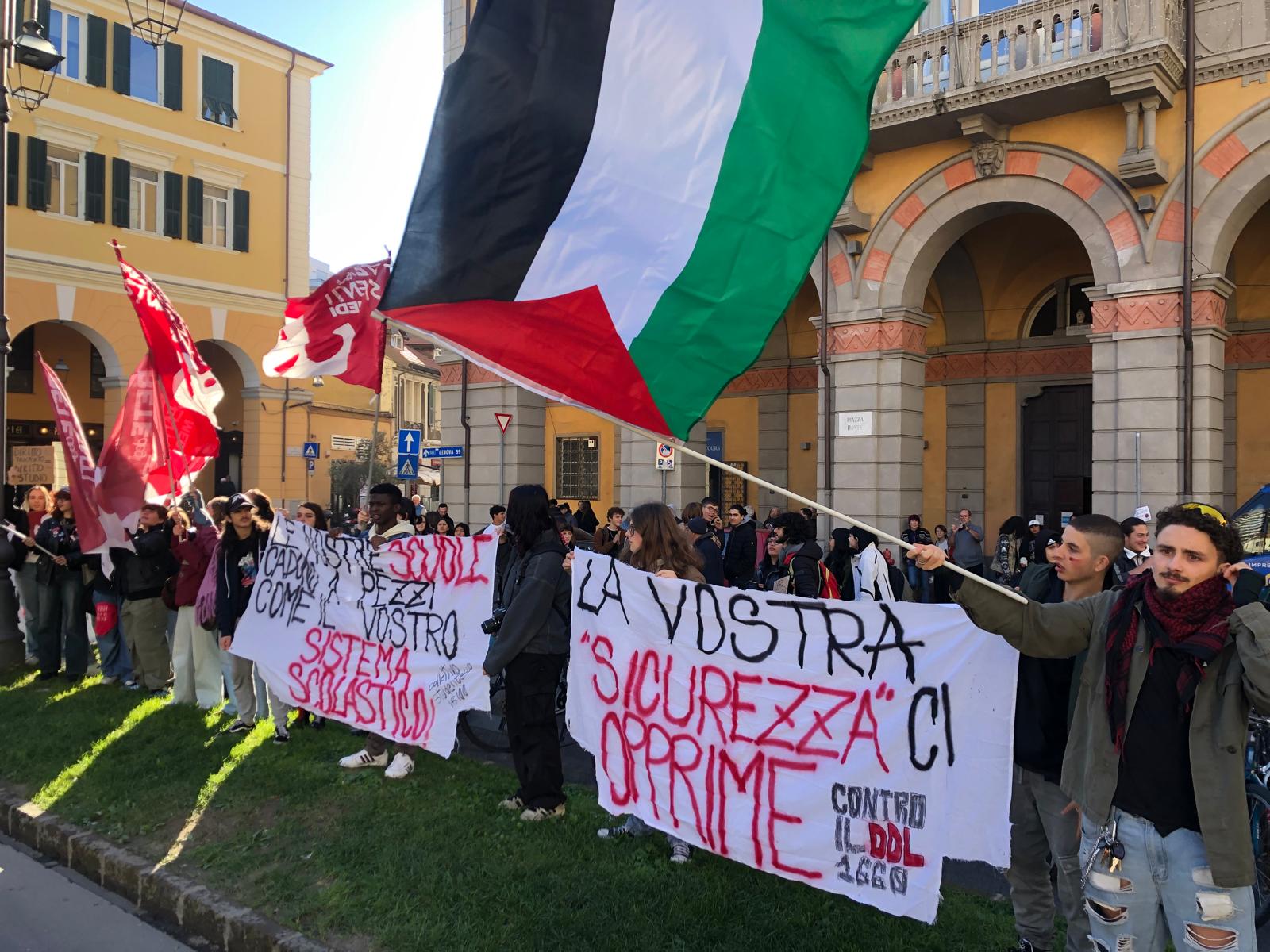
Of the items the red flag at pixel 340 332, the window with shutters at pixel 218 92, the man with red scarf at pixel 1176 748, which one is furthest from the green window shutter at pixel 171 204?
the man with red scarf at pixel 1176 748

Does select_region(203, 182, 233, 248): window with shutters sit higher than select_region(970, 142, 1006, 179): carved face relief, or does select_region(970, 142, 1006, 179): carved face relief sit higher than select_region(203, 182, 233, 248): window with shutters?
select_region(203, 182, 233, 248): window with shutters

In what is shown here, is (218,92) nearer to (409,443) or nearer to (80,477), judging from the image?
(409,443)

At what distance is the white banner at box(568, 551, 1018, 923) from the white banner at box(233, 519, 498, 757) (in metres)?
1.22

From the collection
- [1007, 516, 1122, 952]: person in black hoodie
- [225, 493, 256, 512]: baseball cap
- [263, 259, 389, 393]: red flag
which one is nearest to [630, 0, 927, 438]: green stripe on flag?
[1007, 516, 1122, 952]: person in black hoodie

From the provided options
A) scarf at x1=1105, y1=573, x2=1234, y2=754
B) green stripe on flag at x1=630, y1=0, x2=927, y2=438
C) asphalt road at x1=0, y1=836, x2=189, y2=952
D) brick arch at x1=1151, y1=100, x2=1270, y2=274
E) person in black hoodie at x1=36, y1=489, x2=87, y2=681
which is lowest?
asphalt road at x1=0, y1=836, x2=189, y2=952

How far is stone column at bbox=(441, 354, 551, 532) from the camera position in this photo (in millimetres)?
18469

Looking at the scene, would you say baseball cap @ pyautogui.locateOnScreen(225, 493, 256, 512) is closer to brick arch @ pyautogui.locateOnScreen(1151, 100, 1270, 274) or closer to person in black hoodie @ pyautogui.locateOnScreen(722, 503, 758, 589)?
person in black hoodie @ pyautogui.locateOnScreen(722, 503, 758, 589)

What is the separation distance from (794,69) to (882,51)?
328 mm

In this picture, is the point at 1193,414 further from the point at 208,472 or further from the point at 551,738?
the point at 208,472

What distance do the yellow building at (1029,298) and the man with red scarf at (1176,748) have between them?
1022 centimetres

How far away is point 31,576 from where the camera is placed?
392 inches

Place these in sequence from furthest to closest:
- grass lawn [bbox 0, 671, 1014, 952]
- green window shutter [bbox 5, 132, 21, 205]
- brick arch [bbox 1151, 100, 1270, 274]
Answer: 1. green window shutter [bbox 5, 132, 21, 205]
2. brick arch [bbox 1151, 100, 1270, 274]
3. grass lawn [bbox 0, 671, 1014, 952]

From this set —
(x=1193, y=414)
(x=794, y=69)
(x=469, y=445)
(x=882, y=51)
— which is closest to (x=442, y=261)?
(x=794, y=69)

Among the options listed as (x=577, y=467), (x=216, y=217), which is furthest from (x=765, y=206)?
(x=216, y=217)
